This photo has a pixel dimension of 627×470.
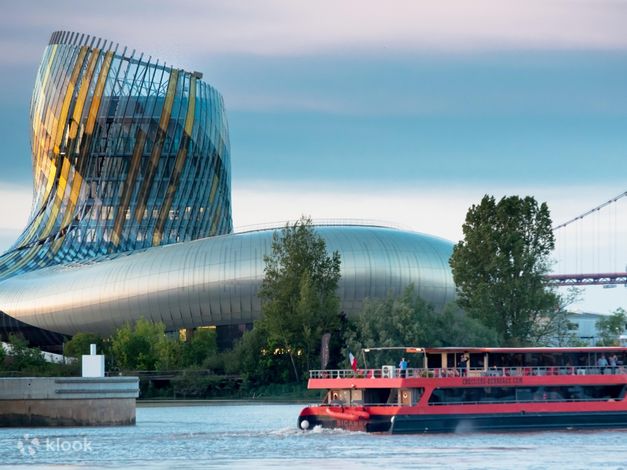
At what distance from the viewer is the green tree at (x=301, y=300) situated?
4564 inches

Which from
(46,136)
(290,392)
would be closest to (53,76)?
(46,136)

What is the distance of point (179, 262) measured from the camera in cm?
14662

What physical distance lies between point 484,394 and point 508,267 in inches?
1382

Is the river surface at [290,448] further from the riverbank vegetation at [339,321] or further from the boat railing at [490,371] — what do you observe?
the riverbank vegetation at [339,321]

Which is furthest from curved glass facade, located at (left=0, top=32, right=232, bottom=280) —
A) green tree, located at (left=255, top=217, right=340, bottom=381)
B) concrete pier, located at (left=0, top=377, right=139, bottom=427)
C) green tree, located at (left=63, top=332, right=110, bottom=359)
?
concrete pier, located at (left=0, top=377, right=139, bottom=427)

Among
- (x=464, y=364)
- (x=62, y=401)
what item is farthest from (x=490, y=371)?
(x=62, y=401)

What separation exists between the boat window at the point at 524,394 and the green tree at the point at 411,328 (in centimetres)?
2734

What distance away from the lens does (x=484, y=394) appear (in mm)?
77250

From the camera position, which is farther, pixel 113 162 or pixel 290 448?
pixel 113 162

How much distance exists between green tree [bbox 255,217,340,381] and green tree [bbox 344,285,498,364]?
3.22 metres

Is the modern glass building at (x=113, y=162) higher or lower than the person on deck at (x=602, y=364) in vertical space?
higher

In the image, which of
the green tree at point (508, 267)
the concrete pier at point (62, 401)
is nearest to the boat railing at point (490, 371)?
the concrete pier at point (62, 401)

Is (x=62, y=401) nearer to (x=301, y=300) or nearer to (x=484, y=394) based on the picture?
(x=484, y=394)

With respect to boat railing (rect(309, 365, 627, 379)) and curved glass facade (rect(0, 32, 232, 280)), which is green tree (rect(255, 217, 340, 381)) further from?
curved glass facade (rect(0, 32, 232, 280))
